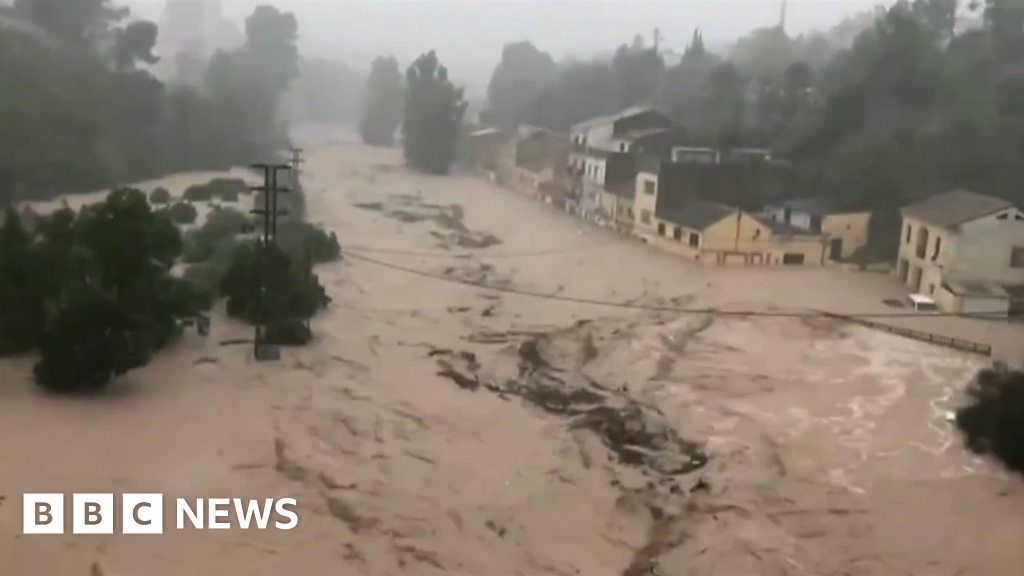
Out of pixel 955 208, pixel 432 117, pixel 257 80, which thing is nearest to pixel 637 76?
pixel 432 117

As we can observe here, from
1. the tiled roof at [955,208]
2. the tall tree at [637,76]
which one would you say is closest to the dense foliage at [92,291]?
the tiled roof at [955,208]

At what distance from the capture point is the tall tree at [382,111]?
47219 millimetres

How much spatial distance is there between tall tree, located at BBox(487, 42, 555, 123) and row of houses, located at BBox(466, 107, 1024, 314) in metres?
11.6

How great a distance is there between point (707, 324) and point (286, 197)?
12.4m

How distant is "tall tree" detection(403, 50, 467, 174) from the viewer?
3591 cm

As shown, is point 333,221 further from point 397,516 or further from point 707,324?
point 397,516

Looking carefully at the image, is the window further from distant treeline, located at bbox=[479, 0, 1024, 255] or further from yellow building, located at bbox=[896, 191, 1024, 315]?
distant treeline, located at bbox=[479, 0, 1024, 255]

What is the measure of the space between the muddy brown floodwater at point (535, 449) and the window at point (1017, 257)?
3510 millimetres

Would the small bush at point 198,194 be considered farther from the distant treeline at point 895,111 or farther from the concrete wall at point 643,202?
the distant treeline at point 895,111

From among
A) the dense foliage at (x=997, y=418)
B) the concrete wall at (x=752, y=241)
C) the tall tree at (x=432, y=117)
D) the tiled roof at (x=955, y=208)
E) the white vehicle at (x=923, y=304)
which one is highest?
the tall tree at (x=432, y=117)

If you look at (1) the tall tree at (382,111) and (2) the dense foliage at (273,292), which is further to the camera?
(1) the tall tree at (382,111)

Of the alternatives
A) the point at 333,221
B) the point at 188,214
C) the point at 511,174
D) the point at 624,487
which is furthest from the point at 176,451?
the point at 511,174

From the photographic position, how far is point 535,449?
941 cm

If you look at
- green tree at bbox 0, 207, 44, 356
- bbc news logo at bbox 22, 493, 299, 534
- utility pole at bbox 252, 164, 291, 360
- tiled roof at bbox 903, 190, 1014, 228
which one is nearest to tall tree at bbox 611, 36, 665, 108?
tiled roof at bbox 903, 190, 1014, 228
